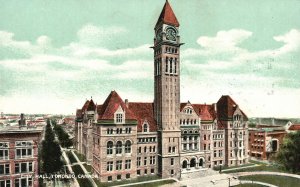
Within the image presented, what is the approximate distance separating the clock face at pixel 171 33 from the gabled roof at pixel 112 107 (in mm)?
15915

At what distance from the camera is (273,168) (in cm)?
5875

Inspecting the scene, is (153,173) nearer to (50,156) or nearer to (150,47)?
(50,156)

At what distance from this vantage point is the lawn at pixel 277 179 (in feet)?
155

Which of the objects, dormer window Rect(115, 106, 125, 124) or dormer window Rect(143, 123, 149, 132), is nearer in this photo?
dormer window Rect(115, 106, 125, 124)

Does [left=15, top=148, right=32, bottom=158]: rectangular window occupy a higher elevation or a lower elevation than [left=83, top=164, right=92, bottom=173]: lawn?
higher

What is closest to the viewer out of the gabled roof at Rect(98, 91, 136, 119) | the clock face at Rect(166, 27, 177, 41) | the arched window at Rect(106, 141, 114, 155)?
the arched window at Rect(106, 141, 114, 155)

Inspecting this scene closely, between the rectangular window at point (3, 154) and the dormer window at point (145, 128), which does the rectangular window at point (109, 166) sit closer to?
the dormer window at point (145, 128)

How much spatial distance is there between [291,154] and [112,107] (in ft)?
121

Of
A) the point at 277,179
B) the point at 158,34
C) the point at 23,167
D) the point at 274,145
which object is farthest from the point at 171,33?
the point at 274,145

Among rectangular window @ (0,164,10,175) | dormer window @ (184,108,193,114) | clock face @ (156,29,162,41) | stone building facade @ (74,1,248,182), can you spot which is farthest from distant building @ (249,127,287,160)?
rectangular window @ (0,164,10,175)

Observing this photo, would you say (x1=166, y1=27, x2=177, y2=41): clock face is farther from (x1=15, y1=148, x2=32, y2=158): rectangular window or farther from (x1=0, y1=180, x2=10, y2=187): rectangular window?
(x1=0, y1=180, x2=10, y2=187): rectangular window

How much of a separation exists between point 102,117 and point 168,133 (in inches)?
559

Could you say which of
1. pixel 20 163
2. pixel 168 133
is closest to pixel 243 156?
pixel 168 133

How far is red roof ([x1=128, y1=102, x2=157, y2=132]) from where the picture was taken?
2053 inches
